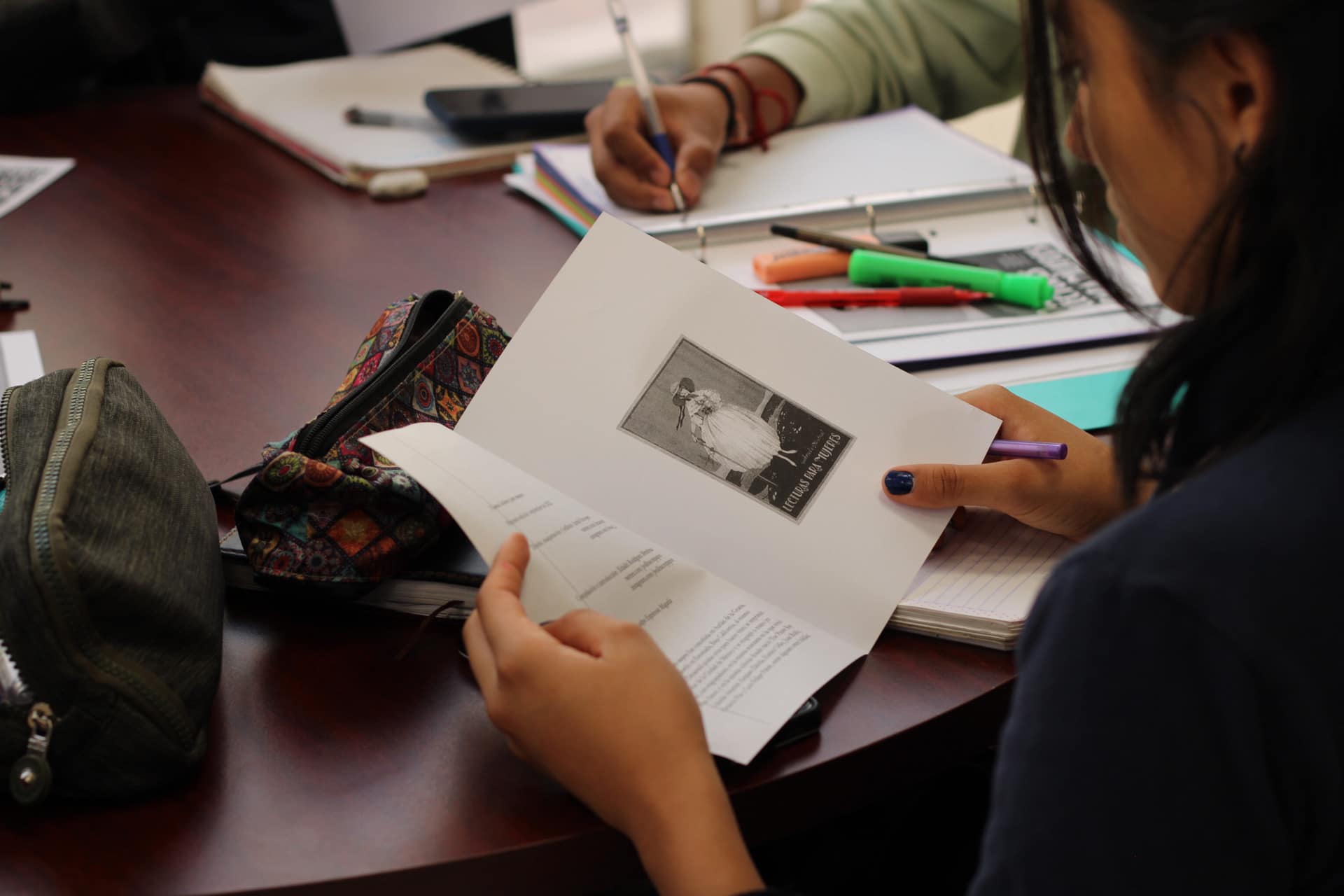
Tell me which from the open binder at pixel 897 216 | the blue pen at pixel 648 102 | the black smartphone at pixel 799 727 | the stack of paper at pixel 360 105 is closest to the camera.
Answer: the black smartphone at pixel 799 727

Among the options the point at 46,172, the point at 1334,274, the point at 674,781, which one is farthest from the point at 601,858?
the point at 46,172

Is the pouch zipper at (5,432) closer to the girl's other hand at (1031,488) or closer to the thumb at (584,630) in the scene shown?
the thumb at (584,630)

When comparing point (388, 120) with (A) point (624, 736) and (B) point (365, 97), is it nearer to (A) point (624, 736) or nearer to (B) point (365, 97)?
(B) point (365, 97)

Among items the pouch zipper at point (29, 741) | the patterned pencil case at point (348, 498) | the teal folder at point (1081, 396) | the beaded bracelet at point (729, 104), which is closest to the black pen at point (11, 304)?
the patterned pencil case at point (348, 498)

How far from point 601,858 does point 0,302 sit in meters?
0.75

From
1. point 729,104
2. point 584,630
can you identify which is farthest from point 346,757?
point 729,104

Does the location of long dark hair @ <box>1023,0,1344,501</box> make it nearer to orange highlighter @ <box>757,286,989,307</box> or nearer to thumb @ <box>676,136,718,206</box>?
orange highlighter @ <box>757,286,989,307</box>

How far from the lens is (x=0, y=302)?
0.93 m

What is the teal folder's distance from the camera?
0.75m

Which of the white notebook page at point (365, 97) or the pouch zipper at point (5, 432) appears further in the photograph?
the white notebook page at point (365, 97)

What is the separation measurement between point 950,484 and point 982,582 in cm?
6

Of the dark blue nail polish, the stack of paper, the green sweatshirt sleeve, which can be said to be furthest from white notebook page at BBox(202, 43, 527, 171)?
the dark blue nail polish

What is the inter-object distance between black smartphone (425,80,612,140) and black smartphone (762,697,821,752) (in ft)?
3.05

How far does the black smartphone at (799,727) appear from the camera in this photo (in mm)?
518
